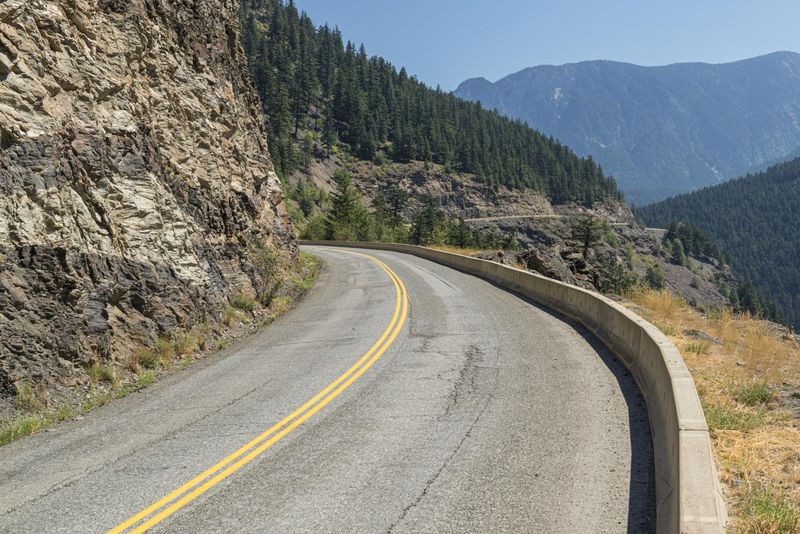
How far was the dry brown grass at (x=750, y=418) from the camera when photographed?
4.41m

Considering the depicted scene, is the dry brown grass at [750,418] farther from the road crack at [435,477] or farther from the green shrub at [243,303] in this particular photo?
the green shrub at [243,303]

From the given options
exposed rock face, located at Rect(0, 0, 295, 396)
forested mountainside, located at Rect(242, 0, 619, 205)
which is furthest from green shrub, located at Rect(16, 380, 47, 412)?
forested mountainside, located at Rect(242, 0, 619, 205)

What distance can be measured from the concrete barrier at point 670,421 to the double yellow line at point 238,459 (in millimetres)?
4094

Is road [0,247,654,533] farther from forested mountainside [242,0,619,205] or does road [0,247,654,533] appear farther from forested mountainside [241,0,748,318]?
forested mountainside [242,0,619,205]

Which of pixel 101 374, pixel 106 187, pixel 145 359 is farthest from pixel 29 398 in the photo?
pixel 106 187

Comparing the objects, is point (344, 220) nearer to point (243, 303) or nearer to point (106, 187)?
point (243, 303)

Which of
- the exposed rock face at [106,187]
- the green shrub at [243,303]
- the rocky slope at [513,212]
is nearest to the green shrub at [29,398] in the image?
the exposed rock face at [106,187]

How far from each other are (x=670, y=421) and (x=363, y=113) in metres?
149

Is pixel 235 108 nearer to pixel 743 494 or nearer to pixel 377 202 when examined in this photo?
pixel 743 494

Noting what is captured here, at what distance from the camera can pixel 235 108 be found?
21609 mm

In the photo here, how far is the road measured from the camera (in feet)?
15.8

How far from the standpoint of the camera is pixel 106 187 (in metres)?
11.8

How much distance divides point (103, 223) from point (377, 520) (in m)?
9.31

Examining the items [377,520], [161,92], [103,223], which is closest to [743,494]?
[377,520]
